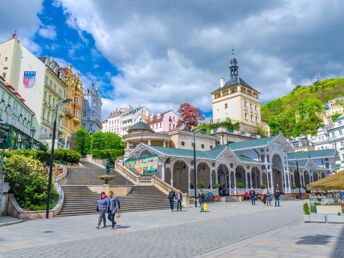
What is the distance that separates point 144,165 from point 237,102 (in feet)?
132

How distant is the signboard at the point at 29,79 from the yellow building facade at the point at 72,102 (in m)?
9.05

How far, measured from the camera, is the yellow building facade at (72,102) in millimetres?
55281

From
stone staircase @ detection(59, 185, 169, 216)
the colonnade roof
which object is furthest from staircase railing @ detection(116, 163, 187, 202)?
the colonnade roof

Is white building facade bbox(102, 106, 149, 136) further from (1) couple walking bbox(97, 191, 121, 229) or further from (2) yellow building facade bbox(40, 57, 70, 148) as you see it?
(1) couple walking bbox(97, 191, 121, 229)

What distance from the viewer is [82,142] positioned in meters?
55.6

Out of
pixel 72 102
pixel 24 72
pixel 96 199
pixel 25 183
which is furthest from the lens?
pixel 72 102

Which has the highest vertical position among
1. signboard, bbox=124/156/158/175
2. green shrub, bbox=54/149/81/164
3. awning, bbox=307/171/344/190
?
green shrub, bbox=54/149/81/164

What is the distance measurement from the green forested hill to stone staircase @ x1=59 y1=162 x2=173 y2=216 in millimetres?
63425

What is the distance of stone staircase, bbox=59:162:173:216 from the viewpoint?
62.7ft

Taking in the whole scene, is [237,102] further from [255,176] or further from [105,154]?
[105,154]

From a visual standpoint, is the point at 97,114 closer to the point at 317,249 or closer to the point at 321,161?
the point at 321,161

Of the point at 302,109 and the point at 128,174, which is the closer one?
the point at 128,174

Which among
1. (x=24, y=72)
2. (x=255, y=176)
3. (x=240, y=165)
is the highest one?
(x=24, y=72)

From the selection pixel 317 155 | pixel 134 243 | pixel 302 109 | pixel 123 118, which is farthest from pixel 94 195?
pixel 123 118
